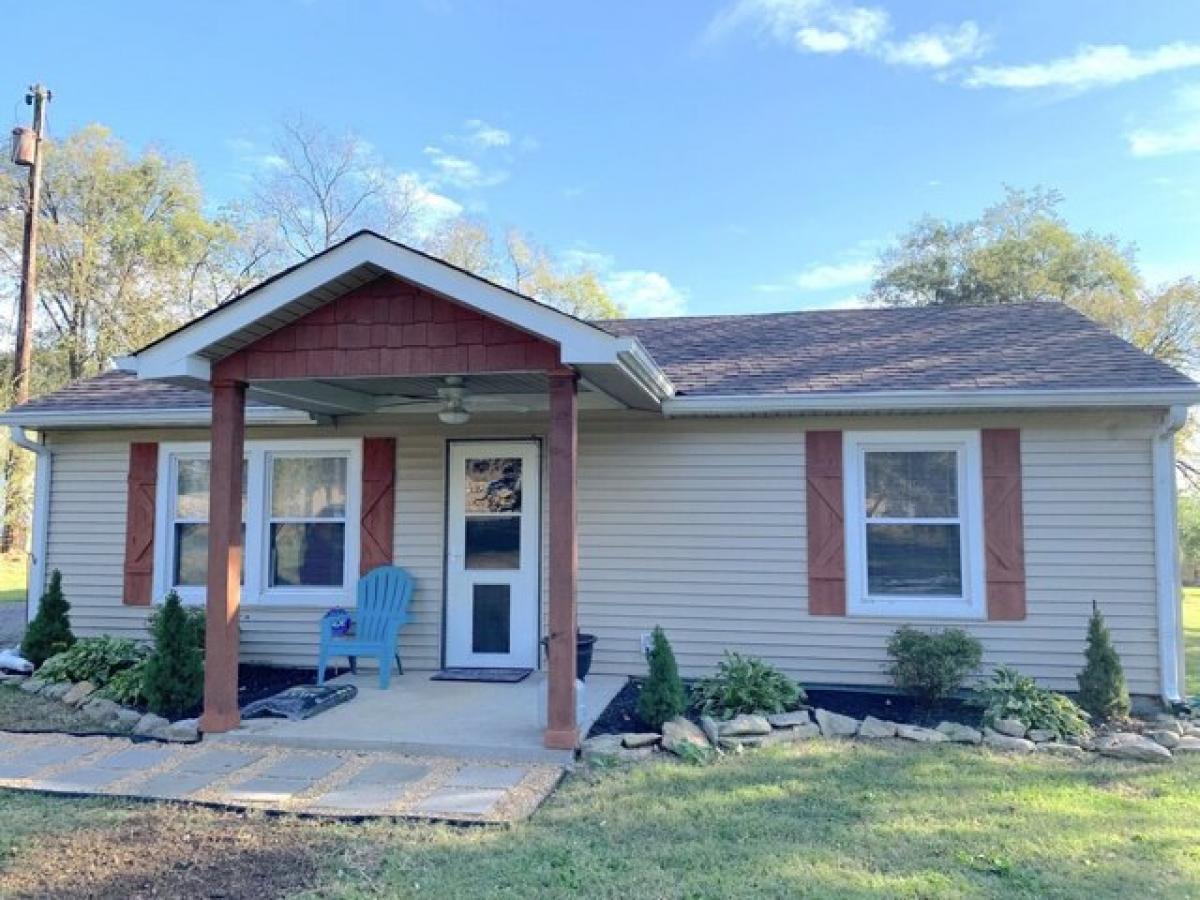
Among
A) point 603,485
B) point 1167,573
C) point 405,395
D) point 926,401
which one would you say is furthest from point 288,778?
point 1167,573

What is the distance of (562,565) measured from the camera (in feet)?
15.4

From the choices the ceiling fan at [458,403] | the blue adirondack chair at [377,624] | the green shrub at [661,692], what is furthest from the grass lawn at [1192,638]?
the blue adirondack chair at [377,624]

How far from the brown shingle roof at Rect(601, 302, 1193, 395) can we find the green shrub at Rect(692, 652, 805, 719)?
6.82 feet

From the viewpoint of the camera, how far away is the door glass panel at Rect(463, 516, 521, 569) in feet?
22.6

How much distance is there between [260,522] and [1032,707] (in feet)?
20.5

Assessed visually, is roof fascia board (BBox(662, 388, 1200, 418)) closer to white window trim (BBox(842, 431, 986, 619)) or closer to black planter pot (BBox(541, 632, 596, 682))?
white window trim (BBox(842, 431, 986, 619))

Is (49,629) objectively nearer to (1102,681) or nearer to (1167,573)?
(1102,681)

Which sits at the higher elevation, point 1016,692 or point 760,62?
point 760,62

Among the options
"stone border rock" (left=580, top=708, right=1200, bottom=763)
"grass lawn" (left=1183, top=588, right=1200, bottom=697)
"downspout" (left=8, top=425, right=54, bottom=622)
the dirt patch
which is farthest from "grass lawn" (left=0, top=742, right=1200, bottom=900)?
"downspout" (left=8, top=425, right=54, bottom=622)

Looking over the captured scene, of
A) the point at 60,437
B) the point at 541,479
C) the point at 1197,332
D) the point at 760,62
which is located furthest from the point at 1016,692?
the point at 1197,332

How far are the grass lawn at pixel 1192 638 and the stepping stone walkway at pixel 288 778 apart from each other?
5.63 metres

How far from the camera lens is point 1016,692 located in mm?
5395

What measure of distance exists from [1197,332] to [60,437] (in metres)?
25.7

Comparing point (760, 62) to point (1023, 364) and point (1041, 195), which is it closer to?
point (1023, 364)
